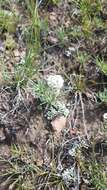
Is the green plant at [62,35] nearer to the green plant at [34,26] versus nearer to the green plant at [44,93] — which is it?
the green plant at [34,26]

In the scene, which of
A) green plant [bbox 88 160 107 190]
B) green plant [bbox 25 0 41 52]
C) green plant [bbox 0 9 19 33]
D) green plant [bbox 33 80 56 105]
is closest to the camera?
green plant [bbox 88 160 107 190]

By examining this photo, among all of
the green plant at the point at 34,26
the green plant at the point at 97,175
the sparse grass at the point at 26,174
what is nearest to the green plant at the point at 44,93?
the green plant at the point at 34,26

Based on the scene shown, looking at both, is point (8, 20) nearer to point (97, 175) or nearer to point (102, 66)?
point (102, 66)

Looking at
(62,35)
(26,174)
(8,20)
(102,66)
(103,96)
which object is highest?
(8,20)

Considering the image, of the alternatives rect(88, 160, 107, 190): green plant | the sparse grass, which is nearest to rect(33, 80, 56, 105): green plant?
the sparse grass

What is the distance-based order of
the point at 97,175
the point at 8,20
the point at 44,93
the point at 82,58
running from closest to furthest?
the point at 97,175 → the point at 44,93 → the point at 82,58 → the point at 8,20

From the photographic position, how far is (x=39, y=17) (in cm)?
323

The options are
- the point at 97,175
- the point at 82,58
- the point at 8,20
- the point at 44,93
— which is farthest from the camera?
the point at 8,20

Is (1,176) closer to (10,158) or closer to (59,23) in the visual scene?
(10,158)

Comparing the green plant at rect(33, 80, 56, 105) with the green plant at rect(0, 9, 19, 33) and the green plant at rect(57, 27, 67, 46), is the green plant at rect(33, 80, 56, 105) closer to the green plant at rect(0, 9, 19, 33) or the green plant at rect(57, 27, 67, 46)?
the green plant at rect(57, 27, 67, 46)

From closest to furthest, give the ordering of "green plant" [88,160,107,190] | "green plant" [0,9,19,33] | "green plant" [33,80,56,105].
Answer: "green plant" [88,160,107,190] < "green plant" [33,80,56,105] < "green plant" [0,9,19,33]

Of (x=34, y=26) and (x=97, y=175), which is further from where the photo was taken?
(x=34, y=26)

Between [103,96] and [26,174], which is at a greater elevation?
[103,96]

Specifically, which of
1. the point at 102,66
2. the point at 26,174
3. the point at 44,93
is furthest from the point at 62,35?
the point at 26,174
